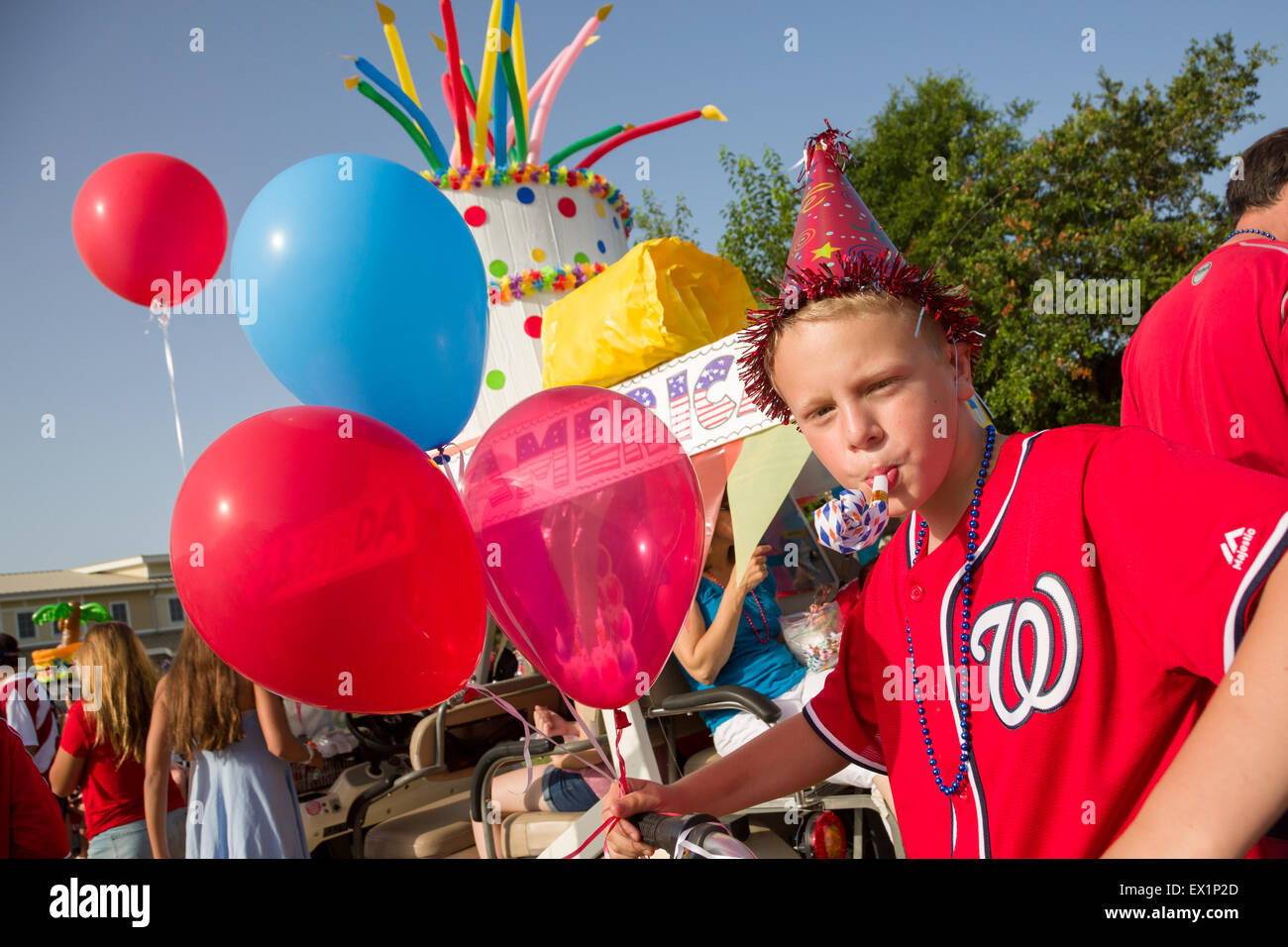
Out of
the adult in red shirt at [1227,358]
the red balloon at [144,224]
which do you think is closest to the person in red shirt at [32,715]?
the red balloon at [144,224]

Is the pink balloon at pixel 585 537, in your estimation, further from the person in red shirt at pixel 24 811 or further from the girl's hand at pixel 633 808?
the person in red shirt at pixel 24 811

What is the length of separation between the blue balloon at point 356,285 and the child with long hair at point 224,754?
4.87ft

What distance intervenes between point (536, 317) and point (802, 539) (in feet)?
8.11

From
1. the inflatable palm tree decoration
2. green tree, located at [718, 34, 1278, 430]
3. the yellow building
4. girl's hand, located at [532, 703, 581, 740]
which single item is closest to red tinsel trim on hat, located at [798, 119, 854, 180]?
girl's hand, located at [532, 703, 581, 740]

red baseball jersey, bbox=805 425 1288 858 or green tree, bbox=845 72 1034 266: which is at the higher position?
green tree, bbox=845 72 1034 266

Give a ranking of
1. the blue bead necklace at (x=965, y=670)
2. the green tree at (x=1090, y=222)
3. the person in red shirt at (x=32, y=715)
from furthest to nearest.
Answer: the green tree at (x=1090, y=222) < the person in red shirt at (x=32, y=715) < the blue bead necklace at (x=965, y=670)

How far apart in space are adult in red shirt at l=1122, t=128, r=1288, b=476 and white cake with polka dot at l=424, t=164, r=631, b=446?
4.32 meters

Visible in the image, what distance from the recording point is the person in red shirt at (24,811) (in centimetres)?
230

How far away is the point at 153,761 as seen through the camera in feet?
11.9

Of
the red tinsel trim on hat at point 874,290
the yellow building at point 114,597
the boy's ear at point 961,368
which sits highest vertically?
the red tinsel trim on hat at point 874,290

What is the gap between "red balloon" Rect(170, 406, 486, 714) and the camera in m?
1.61

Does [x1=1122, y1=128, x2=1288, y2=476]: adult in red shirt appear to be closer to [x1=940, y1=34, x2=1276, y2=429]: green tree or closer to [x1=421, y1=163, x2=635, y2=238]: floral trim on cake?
[x1=421, y1=163, x2=635, y2=238]: floral trim on cake
